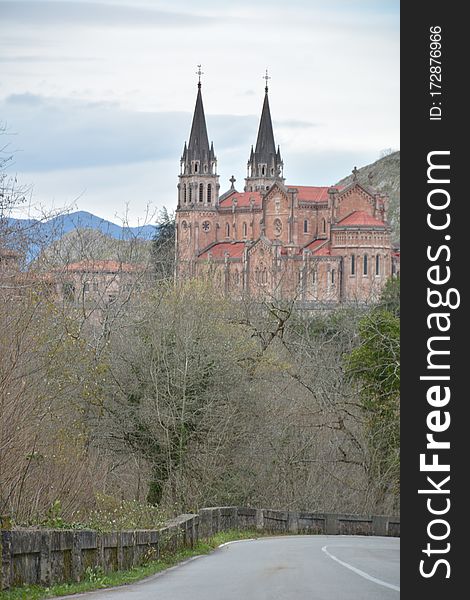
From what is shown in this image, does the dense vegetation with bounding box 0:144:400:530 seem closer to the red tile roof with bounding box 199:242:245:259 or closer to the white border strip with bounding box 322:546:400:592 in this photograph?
the white border strip with bounding box 322:546:400:592


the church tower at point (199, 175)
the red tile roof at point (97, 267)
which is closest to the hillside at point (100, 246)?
the red tile roof at point (97, 267)

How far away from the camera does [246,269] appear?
14950 centimetres

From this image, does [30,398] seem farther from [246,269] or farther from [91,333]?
[246,269]

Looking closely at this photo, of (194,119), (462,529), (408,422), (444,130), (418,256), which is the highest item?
(194,119)

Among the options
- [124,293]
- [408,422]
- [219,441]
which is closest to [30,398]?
[408,422]

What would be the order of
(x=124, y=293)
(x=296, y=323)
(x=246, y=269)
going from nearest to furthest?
(x=124, y=293) < (x=296, y=323) < (x=246, y=269)

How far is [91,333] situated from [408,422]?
30.2 m

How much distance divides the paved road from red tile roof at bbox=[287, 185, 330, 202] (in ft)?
446

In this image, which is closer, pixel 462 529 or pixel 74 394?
pixel 462 529

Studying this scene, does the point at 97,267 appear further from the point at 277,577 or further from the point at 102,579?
the point at 102,579

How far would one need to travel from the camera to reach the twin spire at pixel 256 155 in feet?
567

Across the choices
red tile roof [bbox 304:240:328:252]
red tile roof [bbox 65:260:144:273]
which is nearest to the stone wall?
red tile roof [bbox 65:260:144:273]

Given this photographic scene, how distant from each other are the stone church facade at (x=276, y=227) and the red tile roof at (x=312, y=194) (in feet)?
0.41

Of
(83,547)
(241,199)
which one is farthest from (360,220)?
(83,547)
